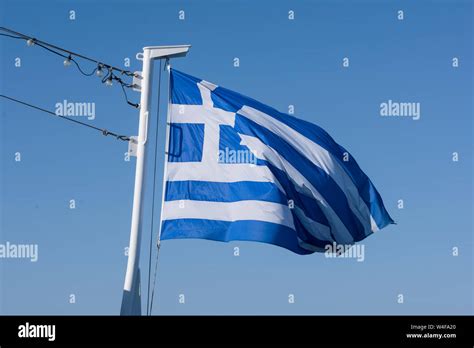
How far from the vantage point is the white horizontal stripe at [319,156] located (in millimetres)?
25062

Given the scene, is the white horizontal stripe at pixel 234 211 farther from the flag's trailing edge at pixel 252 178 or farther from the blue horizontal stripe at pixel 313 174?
the blue horizontal stripe at pixel 313 174

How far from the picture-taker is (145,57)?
23.4 meters

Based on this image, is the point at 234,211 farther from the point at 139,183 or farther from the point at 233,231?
the point at 139,183

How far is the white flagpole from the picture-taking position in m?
21.8

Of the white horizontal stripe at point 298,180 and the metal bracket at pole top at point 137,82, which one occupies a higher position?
the metal bracket at pole top at point 137,82

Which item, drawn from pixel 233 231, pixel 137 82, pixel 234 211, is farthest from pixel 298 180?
pixel 137 82

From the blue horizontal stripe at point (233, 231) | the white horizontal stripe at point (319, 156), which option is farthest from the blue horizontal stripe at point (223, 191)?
the white horizontal stripe at point (319, 156)

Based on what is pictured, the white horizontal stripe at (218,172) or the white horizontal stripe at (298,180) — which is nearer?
the white horizontal stripe at (218,172)

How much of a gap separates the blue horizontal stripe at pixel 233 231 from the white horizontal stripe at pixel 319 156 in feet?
9.17

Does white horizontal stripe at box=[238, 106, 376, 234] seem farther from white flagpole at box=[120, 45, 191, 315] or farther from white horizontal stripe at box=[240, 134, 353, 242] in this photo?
white flagpole at box=[120, 45, 191, 315]

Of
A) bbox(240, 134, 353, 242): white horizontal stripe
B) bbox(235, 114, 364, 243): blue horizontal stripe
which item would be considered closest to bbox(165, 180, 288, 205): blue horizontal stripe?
bbox(240, 134, 353, 242): white horizontal stripe
